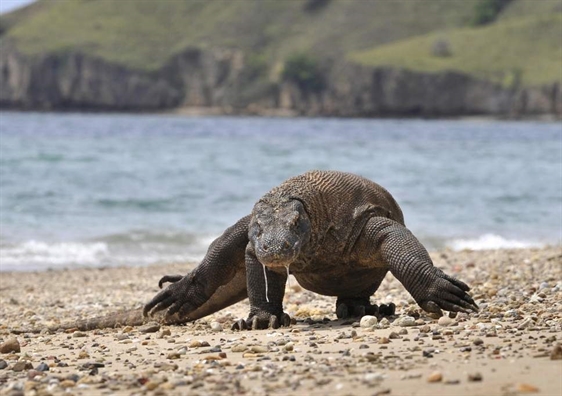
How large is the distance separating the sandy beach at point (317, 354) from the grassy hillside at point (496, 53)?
410 ft

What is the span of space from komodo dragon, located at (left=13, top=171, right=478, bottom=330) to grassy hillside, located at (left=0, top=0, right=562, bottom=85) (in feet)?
442

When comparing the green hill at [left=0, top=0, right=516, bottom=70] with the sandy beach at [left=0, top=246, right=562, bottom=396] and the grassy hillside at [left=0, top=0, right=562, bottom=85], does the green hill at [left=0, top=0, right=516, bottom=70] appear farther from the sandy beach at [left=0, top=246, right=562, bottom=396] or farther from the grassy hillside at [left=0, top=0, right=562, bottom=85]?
the sandy beach at [left=0, top=246, right=562, bottom=396]

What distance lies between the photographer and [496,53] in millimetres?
141000

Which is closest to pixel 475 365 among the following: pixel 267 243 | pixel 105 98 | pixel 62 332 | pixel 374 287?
pixel 267 243

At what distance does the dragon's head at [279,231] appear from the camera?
738 cm

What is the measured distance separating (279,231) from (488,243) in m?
11.5

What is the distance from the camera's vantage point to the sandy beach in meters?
5.35

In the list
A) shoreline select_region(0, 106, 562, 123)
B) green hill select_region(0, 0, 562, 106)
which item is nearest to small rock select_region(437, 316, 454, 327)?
shoreline select_region(0, 106, 562, 123)

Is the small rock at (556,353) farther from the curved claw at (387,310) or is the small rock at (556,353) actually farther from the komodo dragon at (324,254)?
the curved claw at (387,310)

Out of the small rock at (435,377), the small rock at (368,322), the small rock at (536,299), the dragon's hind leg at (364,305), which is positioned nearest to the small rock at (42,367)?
the small rock at (368,322)

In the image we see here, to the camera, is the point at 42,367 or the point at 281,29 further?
the point at 281,29

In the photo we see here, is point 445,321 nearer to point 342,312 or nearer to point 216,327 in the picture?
point 342,312

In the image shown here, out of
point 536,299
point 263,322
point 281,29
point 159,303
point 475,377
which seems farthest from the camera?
point 281,29

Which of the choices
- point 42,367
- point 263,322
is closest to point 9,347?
point 42,367
